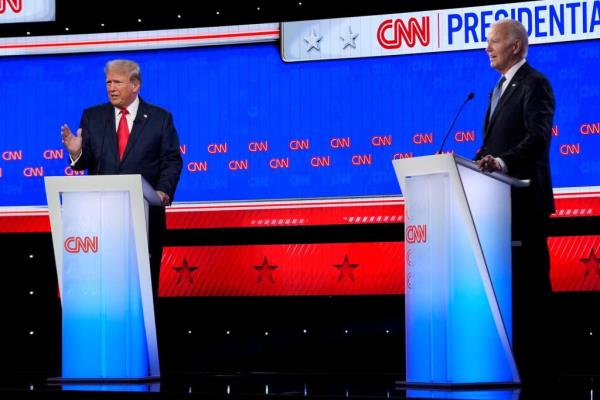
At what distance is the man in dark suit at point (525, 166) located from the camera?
4008mm

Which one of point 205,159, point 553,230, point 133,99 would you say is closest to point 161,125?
point 133,99

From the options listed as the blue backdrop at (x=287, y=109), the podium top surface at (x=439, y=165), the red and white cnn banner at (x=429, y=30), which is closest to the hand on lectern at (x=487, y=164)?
the podium top surface at (x=439, y=165)

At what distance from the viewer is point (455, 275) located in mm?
3770

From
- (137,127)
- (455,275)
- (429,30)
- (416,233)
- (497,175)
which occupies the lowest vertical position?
(455,275)

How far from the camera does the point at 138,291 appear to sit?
4.26 metres

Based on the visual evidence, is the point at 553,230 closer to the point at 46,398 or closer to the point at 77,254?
the point at 77,254

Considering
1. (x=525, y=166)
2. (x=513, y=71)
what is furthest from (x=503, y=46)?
(x=525, y=166)

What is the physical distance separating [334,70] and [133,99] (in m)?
1.68

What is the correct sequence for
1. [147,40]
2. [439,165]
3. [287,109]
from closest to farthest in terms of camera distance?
[439,165] < [287,109] < [147,40]

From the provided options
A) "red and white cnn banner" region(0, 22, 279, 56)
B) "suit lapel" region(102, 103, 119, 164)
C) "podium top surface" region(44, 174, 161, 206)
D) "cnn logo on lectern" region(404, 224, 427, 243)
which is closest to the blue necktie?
"cnn logo on lectern" region(404, 224, 427, 243)

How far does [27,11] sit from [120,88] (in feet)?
6.99

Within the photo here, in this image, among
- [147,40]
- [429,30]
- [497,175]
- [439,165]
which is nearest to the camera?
[439,165]

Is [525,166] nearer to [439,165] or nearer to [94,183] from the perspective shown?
[439,165]

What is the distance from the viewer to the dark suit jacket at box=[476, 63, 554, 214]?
402 centimetres
